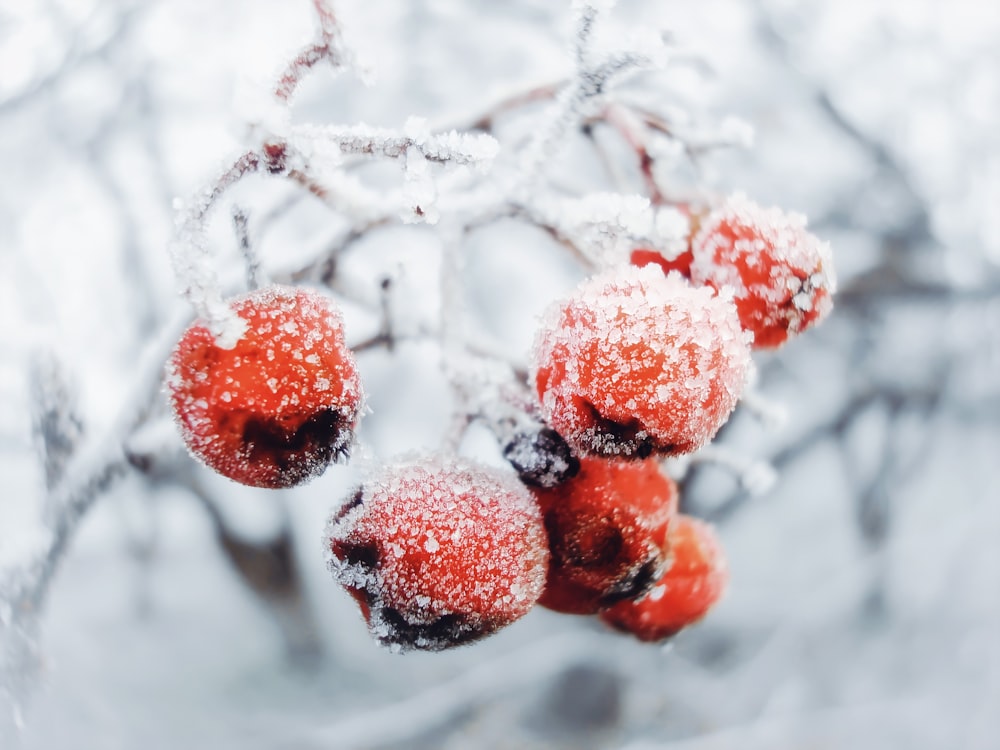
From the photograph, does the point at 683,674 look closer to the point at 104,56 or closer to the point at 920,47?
the point at 920,47

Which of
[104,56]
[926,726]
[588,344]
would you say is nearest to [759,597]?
[926,726]

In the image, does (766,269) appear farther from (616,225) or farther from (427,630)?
(427,630)

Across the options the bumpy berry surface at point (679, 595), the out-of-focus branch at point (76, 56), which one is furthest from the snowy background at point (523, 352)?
the bumpy berry surface at point (679, 595)

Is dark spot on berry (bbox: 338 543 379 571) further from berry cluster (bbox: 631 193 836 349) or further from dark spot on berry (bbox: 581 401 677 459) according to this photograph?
berry cluster (bbox: 631 193 836 349)

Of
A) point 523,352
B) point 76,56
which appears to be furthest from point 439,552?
point 76,56

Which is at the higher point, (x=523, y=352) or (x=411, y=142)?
(x=523, y=352)

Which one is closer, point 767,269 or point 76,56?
point 767,269
